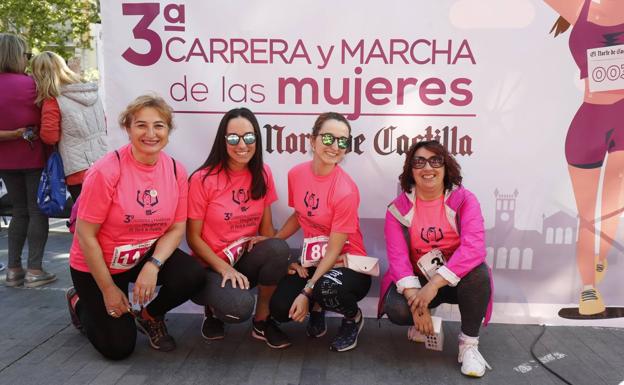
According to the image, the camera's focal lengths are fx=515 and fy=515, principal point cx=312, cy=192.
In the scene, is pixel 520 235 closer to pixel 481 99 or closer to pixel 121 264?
pixel 481 99

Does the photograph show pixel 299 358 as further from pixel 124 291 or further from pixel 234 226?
pixel 124 291

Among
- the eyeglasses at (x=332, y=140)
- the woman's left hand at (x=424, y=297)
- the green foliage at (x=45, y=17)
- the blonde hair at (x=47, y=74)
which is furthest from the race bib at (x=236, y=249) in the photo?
the green foliage at (x=45, y=17)

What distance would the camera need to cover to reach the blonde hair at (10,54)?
133 inches

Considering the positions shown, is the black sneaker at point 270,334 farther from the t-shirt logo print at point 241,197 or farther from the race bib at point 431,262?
the race bib at point 431,262

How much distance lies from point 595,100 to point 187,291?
2.42 m

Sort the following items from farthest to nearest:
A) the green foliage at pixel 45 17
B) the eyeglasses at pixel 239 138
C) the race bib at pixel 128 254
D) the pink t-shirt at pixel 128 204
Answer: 1. the green foliage at pixel 45 17
2. the eyeglasses at pixel 239 138
3. the race bib at pixel 128 254
4. the pink t-shirt at pixel 128 204

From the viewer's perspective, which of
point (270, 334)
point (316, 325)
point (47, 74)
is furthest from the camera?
point (47, 74)

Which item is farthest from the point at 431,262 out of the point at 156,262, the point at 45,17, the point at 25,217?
the point at 45,17

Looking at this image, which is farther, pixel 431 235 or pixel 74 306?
pixel 74 306

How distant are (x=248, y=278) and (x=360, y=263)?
58 cm

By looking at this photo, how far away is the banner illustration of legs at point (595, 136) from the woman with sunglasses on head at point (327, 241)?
1.32 meters

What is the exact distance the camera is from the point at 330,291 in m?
2.48

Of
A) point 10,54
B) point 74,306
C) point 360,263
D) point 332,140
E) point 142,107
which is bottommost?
point 74,306

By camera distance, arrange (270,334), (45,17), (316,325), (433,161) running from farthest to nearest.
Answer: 1. (45,17)
2. (316,325)
3. (270,334)
4. (433,161)
